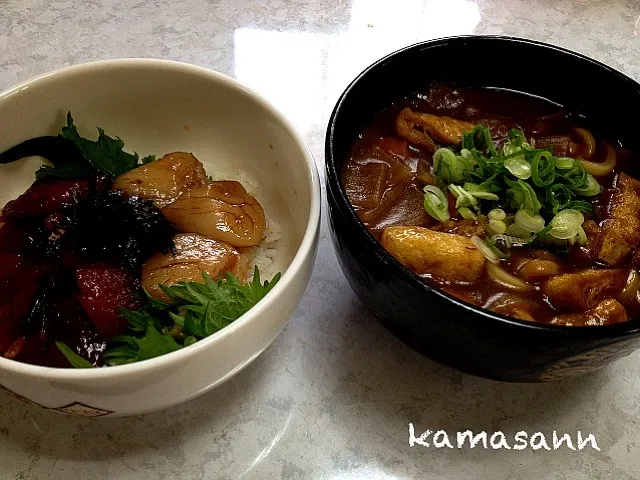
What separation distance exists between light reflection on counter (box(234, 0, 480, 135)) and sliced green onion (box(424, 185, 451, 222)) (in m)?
0.57

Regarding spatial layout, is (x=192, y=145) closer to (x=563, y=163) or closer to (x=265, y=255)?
(x=265, y=255)

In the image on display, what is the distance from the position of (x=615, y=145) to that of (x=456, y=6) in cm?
103

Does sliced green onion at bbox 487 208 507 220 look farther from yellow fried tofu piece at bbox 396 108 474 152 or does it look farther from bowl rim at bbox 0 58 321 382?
bowl rim at bbox 0 58 321 382

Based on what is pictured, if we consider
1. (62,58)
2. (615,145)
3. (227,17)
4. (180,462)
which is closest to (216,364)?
(180,462)

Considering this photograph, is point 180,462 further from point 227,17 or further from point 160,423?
point 227,17

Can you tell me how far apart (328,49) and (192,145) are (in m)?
0.66

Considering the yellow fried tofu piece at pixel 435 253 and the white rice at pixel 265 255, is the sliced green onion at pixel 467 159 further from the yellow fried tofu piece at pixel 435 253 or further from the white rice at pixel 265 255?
the white rice at pixel 265 255

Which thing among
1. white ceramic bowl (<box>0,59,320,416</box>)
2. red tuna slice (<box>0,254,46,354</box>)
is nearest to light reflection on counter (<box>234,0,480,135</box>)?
white ceramic bowl (<box>0,59,320,416</box>)

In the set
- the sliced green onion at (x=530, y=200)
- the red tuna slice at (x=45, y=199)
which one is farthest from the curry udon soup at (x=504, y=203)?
the red tuna slice at (x=45, y=199)

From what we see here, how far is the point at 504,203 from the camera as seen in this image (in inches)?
53.9

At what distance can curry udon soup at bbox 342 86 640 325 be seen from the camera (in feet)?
4.10

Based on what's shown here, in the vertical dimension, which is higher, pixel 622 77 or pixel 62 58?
pixel 622 77

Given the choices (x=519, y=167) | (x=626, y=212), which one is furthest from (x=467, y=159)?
(x=626, y=212)

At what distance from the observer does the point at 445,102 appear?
1.60m
